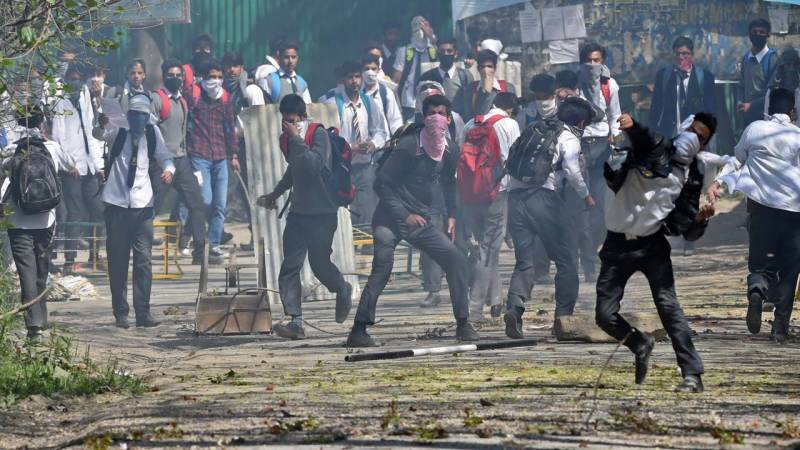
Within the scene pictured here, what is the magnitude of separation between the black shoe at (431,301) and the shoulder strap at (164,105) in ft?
17.7

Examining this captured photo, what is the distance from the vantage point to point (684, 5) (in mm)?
21656

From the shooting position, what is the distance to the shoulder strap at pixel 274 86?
20328 mm

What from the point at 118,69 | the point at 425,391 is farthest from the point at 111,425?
the point at 118,69

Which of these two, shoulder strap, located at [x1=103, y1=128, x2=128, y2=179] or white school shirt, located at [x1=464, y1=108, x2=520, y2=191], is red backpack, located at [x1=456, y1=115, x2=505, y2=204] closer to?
white school shirt, located at [x1=464, y1=108, x2=520, y2=191]

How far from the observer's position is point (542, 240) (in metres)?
13.4

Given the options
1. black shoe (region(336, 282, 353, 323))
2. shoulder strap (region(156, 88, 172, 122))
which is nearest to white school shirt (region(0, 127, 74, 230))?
Answer: black shoe (region(336, 282, 353, 323))

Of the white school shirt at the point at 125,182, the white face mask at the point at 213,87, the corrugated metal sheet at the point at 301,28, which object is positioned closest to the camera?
the white school shirt at the point at 125,182

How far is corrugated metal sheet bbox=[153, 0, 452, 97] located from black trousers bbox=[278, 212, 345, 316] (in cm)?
1145

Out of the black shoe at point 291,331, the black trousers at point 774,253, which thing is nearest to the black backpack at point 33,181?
the black shoe at point 291,331

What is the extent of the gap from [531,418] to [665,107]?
12102 millimetres

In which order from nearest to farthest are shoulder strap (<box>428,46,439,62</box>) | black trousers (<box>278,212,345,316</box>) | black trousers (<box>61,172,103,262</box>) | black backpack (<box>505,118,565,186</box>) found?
black backpack (<box>505,118,565,186</box>)
black trousers (<box>278,212,345,316</box>)
black trousers (<box>61,172,103,262</box>)
shoulder strap (<box>428,46,439,62</box>)

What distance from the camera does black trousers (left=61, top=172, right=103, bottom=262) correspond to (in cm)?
1952

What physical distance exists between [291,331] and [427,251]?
1412 millimetres

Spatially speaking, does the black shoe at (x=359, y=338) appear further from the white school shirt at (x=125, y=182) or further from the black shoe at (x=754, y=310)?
the white school shirt at (x=125, y=182)
